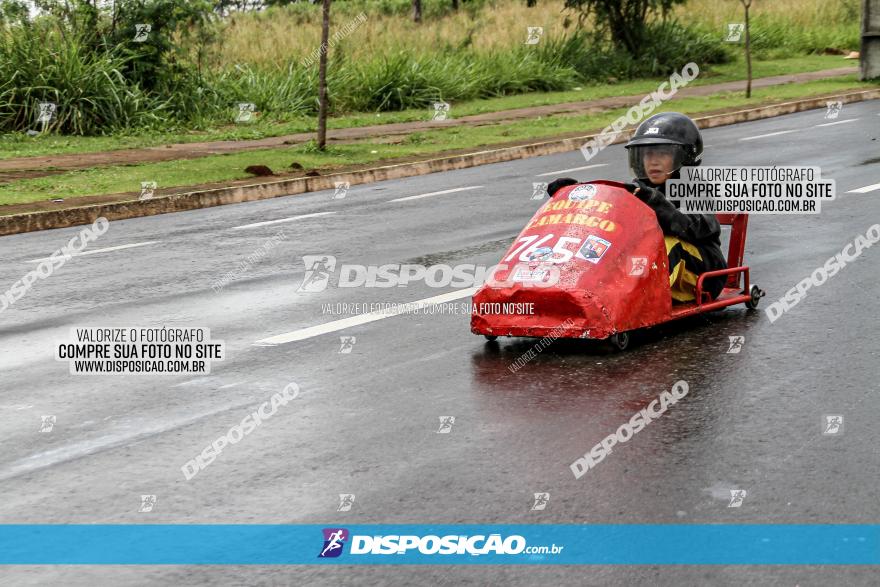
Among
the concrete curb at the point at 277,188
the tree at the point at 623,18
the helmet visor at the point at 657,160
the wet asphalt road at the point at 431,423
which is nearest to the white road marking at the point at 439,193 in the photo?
the concrete curb at the point at 277,188

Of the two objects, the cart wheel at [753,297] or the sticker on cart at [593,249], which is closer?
the sticker on cart at [593,249]

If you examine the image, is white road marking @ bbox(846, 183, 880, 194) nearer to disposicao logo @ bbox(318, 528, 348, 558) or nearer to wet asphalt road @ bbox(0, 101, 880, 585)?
wet asphalt road @ bbox(0, 101, 880, 585)

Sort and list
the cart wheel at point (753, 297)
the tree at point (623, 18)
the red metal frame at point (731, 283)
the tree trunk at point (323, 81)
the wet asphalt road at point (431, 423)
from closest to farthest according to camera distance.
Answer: the wet asphalt road at point (431, 423)
the red metal frame at point (731, 283)
the cart wheel at point (753, 297)
the tree trunk at point (323, 81)
the tree at point (623, 18)

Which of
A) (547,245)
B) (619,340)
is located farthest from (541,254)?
(619,340)

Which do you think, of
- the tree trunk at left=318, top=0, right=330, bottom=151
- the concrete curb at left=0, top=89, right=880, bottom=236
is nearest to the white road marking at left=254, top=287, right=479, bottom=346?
the concrete curb at left=0, top=89, right=880, bottom=236

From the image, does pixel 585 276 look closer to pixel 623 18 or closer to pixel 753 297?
pixel 753 297

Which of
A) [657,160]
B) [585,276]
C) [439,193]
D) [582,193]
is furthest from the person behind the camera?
[439,193]

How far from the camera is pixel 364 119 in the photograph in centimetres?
2552

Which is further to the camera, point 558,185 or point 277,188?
point 277,188

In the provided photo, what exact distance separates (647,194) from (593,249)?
0.63 metres

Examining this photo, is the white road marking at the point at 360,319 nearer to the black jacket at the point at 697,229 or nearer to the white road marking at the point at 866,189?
the black jacket at the point at 697,229

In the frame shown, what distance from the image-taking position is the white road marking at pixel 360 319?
7.49m

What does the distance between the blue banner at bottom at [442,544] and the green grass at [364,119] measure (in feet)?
52.2

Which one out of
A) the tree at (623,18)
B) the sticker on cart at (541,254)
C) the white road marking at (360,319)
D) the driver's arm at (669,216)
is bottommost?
the white road marking at (360,319)
